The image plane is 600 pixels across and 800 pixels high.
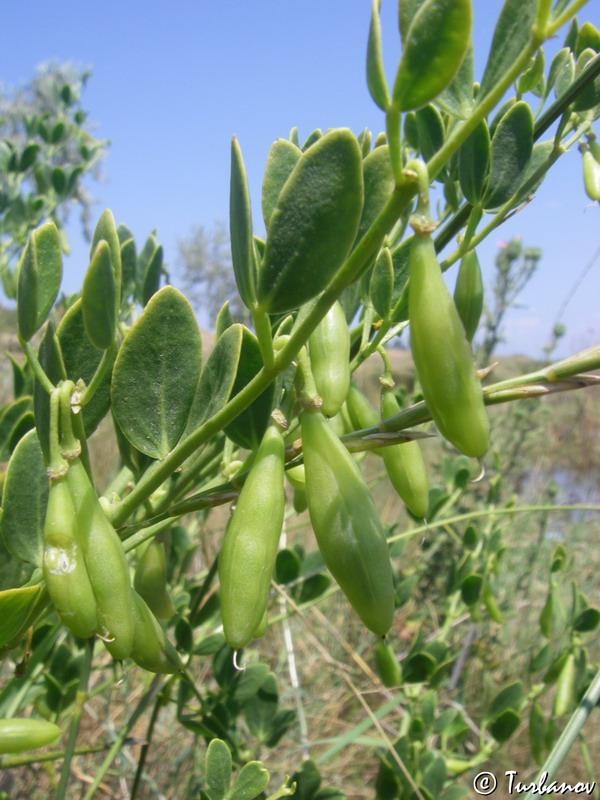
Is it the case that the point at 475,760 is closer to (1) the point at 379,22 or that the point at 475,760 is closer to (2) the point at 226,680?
(2) the point at 226,680

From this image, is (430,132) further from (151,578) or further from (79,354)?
(151,578)

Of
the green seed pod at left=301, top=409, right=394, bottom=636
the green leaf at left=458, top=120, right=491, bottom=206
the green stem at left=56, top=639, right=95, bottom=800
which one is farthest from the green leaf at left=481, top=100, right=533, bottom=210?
the green stem at left=56, top=639, right=95, bottom=800

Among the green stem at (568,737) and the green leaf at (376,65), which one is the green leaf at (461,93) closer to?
the green leaf at (376,65)

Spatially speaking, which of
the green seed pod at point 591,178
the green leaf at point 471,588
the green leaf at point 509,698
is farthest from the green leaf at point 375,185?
the green leaf at point 509,698

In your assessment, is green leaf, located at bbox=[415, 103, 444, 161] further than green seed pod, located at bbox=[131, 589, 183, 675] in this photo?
Yes

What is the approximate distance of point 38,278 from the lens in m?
0.39

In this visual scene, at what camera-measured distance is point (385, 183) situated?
36 centimetres

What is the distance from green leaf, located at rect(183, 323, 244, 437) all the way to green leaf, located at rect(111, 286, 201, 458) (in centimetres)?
1

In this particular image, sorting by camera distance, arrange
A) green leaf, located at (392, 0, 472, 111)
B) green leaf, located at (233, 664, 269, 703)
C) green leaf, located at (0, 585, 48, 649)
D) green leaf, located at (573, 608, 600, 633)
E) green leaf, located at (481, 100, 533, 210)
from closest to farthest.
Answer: green leaf, located at (392, 0, 472, 111) < green leaf, located at (0, 585, 48, 649) < green leaf, located at (481, 100, 533, 210) < green leaf, located at (233, 664, 269, 703) < green leaf, located at (573, 608, 600, 633)

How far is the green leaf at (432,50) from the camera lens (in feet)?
0.87

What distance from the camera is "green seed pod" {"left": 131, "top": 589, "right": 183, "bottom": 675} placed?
38 centimetres

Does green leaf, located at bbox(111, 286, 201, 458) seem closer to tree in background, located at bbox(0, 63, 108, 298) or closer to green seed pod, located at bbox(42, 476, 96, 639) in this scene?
green seed pod, located at bbox(42, 476, 96, 639)

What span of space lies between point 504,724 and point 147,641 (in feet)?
2.38

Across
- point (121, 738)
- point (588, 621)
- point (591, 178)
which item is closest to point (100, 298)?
point (591, 178)
